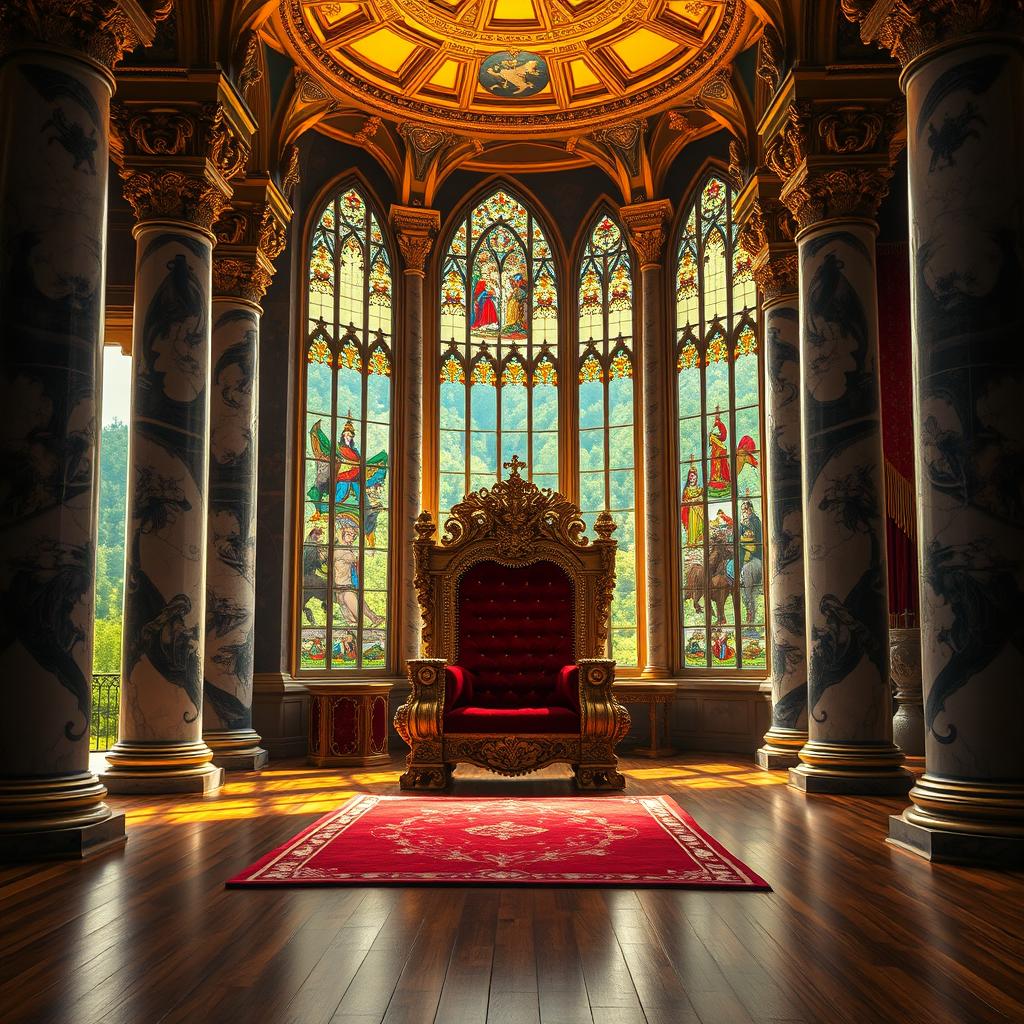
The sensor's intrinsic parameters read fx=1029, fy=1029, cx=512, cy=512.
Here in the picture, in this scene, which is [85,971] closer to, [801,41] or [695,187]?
[801,41]

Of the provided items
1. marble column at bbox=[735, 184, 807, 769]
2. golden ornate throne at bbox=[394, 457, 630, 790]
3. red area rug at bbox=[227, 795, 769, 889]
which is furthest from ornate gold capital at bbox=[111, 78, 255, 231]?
marble column at bbox=[735, 184, 807, 769]

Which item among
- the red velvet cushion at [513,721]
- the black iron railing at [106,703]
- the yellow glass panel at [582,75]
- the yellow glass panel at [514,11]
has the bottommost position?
the black iron railing at [106,703]

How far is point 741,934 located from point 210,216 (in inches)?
249

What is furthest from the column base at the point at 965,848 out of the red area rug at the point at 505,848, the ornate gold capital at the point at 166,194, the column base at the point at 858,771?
the ornate gold capital at the point at 166,194

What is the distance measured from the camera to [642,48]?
10680mm

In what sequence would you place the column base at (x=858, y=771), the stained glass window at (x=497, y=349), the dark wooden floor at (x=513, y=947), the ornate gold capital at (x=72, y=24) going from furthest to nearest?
1. the stained glass window at (x=497, y=349)
2. the column base at (x=858, y=771)
3. the ornate gold capital at (x=72, y=24)
4. the dark wooden floor at (x=513, y=947)

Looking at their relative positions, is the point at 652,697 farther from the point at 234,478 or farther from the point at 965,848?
the point at 965,848

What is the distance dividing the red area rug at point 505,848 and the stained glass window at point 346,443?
4.72 meters

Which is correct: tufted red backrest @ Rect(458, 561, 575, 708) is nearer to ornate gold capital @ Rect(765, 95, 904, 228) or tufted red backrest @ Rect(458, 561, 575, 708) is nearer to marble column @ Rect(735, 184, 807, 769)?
marble column @ Rect(735, 184, 807, 769)

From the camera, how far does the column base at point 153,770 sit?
700 centimetres

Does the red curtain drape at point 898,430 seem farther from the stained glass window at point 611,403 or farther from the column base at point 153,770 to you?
the column base at point 153,770

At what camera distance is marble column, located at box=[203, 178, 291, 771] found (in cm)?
880

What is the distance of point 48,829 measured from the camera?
4.69 metres

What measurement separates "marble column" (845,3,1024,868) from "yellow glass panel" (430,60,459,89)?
7001 mm
